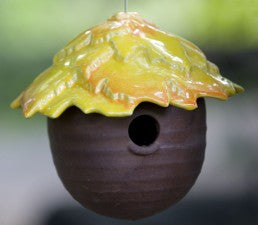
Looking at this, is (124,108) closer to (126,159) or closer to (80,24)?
(126,159)

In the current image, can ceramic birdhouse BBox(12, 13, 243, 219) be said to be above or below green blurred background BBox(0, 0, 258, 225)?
above

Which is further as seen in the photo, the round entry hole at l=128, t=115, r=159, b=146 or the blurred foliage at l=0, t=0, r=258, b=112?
the blurred foliage at l=0, t=0, r=258, b=112

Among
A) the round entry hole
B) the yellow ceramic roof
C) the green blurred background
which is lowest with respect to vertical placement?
the green blurred background

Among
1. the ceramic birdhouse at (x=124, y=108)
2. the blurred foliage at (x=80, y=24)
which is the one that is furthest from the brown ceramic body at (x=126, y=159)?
Result: the blurred foliage at (x=80, y=24)

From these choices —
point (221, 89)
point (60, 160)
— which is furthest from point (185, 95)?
point (60, 160)

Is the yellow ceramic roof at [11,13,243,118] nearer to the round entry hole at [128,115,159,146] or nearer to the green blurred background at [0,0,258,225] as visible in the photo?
the round entry hole at [128,115,159,146]

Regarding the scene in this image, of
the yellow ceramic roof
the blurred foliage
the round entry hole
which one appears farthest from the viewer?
the blurred foliage

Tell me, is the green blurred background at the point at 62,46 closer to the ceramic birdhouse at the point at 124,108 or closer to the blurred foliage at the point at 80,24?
the blurred foliage at the point at 80,24

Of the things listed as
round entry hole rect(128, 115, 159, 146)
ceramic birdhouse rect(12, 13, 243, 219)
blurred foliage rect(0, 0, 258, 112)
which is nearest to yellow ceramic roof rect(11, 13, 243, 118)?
ceramic birdhouse rect(12, 13, 243, 219)

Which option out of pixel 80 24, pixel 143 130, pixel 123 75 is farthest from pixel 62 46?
pixel 123 75
